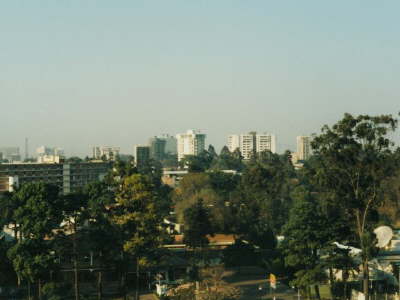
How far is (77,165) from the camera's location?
286ft

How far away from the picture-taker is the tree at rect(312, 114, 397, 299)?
2630cm

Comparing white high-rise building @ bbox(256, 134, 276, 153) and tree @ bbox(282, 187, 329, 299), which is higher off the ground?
white high-rise building @ bbox(256, 134, 276, 153)

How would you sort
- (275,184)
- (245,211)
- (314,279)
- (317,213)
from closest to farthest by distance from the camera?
(314,279) < (317,213) < (245,211) < (275,184)

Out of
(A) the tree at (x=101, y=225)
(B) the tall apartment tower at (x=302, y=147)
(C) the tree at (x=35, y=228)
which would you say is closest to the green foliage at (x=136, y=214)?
(A) the tree at (x=101, y=225)

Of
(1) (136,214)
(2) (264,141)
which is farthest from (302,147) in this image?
(1) (136,214)

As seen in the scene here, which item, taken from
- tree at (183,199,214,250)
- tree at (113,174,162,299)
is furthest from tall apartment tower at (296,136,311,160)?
tree at (113,174,162,299)

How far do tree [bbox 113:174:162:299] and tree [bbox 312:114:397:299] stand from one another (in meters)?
7.74

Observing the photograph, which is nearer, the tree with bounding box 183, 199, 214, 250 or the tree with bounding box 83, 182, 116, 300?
the tree with bounding box 83, 182, 116, 300

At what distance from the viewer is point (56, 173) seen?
84.8 m

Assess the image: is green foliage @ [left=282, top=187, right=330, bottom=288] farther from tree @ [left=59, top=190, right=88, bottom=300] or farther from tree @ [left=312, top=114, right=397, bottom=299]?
tree @ [left=59, top=190, right=88, bottom=300]

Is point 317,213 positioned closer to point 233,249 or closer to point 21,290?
point 233,249

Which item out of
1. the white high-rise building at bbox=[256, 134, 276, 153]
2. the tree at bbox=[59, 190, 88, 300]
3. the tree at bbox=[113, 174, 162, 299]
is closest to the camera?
the tree at bbox=[59, 190, 88, 300]

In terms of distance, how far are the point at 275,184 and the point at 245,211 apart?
860 cm

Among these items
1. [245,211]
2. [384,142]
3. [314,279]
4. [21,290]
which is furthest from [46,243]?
[245,211]
